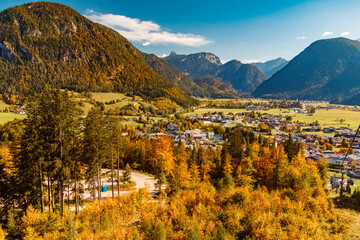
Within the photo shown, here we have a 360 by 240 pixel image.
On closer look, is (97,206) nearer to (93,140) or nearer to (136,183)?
(93,140)

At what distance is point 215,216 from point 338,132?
492 ft

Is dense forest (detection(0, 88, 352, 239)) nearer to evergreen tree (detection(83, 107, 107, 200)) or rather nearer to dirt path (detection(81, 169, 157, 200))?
evergreen tree (detection(83, 107, 107, 200))

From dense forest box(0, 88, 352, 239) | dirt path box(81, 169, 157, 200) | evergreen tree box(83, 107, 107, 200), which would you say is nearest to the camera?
dense forest box(0, 88, 352, 239)

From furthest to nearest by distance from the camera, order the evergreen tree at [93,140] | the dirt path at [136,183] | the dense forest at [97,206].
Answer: the dirt path at [136,183]
the evergreen tree at [93,140]
the dense forest at [97,206]

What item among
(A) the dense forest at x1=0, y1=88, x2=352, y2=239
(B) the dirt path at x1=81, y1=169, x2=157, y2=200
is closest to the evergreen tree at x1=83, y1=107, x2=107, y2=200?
(A) the dense forest at x1=0, y1=88, x2=352, y2=239

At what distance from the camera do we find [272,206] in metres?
22.3

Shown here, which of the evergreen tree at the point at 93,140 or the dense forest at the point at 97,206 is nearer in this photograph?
the dense forest at the point at 97,206

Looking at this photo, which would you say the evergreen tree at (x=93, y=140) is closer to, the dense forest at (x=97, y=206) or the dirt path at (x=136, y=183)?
the dense forest at (x=97, y=206)

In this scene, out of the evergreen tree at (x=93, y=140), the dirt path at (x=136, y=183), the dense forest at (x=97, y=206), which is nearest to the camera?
the dense forest at (x=97, y=206)

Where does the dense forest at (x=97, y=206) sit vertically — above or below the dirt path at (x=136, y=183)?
above

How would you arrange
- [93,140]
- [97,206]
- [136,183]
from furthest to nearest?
[136,183], [93,140], [97,206]

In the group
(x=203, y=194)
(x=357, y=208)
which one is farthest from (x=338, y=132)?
(x=203, y=194)

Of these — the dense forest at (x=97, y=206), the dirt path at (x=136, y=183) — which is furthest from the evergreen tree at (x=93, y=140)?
the dirt path at (x=136, y=183)

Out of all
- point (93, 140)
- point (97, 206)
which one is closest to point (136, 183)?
point (93, 140)
